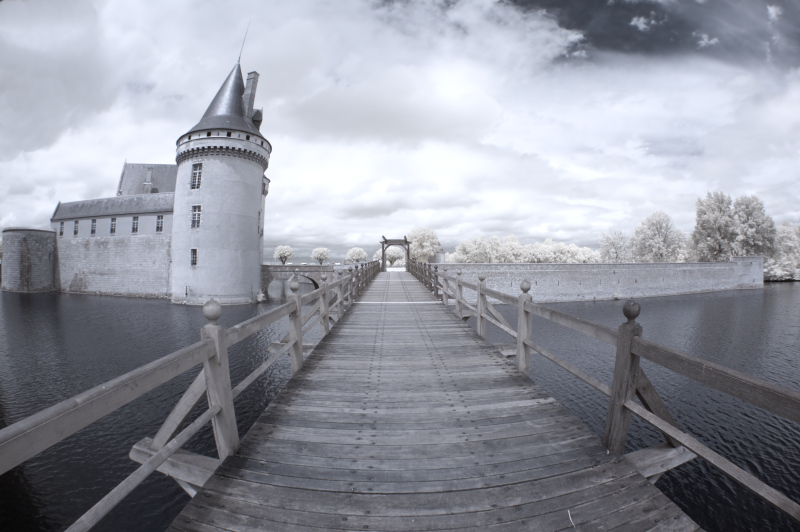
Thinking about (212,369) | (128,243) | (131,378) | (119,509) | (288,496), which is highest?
(128,243)

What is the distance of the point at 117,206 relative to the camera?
3409cm

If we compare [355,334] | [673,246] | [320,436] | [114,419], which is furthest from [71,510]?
[673,246]

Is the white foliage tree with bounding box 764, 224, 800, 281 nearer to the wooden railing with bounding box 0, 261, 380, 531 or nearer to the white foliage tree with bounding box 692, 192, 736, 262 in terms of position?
the white foliage tree with bounding box 692, 192, 736, 262

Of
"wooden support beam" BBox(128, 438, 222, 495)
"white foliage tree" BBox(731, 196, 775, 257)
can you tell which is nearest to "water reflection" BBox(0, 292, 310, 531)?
"wooden support beam" BBox(128, 438, 222, 495)

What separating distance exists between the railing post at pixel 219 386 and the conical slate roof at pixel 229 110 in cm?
2734

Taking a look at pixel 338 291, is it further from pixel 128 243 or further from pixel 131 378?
pixel 128 243

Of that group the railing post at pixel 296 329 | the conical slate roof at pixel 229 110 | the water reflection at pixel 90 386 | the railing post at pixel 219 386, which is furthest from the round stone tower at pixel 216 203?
the railing post at pixel 219 386

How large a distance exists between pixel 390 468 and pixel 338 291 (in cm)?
624

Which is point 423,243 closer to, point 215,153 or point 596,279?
point 596,279

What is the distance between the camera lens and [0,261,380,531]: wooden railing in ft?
4.40

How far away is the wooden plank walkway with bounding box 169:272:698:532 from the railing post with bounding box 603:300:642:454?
0.16 metres

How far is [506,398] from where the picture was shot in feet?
12.0

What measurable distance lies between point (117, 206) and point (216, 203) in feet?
55.7

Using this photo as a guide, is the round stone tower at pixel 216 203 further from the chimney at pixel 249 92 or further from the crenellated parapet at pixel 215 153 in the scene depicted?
the chimney at pixel 249 92
